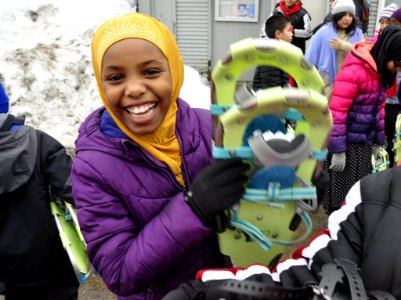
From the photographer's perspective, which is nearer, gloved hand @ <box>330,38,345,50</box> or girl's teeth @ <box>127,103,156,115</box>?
girl's teeth @ <box>127,103,156,115</box>

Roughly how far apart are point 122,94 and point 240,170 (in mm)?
470

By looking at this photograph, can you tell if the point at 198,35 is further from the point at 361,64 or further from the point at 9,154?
the point at 9,154

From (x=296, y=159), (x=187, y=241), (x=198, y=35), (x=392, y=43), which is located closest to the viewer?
(x=296, y=159)

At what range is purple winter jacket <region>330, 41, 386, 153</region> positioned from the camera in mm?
3252

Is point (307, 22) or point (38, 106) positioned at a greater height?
point (307, 22)

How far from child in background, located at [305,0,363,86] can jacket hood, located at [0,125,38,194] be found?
12.3 ft

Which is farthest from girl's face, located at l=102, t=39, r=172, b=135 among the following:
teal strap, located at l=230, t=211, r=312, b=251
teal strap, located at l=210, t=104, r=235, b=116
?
teal strap, located at l=230, t=211, r=312, b=251

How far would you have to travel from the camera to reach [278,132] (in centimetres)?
115

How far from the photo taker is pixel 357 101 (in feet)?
10.9

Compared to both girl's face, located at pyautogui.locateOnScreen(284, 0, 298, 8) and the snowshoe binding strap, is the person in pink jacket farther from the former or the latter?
girl's face, located at pyautogui.locateOnScreen(284, 0, 298, 8)

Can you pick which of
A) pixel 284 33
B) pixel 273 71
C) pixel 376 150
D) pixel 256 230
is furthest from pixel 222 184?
pixel 284 33

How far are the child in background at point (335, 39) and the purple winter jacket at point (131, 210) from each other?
403cm

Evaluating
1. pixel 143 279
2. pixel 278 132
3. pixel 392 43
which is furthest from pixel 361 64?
pixel 143 279

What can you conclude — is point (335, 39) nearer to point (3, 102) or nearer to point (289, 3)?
point (289, 3)
